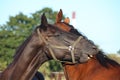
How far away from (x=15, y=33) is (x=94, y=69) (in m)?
40.1

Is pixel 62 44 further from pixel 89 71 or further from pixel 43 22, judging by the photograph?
pixel 89 71

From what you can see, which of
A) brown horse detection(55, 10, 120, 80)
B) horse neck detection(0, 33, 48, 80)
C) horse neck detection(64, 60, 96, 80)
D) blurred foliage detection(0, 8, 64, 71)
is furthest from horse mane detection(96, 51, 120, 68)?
blurred foliage detection(0, 8, 64, 71)

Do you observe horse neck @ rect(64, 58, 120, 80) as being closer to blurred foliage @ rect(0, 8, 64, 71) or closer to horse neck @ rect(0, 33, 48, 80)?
horse neck @ rect(0, 33, 48, 80)

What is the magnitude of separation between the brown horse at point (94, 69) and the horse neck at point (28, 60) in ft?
1.36

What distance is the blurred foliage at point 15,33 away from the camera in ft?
125

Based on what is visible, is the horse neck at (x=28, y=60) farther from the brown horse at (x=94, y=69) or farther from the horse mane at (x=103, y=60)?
the horse mane at (x=103, y=60)

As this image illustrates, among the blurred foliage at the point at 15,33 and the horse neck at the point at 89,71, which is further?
the blurred foliage at the point at 15,33

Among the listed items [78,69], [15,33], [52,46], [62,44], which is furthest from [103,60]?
[15,33]

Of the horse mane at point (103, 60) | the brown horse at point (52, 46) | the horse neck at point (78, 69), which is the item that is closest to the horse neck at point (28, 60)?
the brown horse at point (52, 46)

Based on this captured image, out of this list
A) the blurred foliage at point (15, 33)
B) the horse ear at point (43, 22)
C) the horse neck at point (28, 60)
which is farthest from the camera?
the blurred foliage at point (15, 33)

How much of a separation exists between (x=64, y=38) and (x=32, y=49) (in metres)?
0.47

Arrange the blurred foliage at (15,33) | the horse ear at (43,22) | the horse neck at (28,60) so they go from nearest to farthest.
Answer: the horse ear at (43,22), the horse neck at (28,60), the blurred foliage at (15,33)

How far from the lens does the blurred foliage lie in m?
38.0

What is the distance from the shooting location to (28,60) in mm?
4930
